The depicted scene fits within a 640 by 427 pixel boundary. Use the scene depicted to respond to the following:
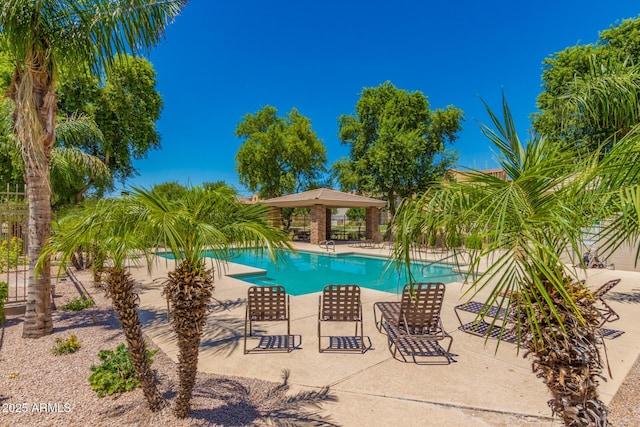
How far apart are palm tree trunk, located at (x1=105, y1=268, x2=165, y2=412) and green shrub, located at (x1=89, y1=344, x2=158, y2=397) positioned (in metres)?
0.47

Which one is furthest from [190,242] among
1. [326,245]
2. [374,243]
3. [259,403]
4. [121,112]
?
[374,243]

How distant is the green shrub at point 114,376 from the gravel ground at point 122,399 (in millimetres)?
76

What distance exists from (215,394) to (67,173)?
435 inches

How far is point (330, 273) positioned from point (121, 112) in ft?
47.1

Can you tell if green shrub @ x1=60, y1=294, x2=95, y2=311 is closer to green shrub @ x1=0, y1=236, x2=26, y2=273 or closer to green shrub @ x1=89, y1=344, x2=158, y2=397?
green shrub @ x1=0, y1=236, x2=26, y2=273

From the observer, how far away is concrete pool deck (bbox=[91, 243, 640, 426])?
321 centimetres

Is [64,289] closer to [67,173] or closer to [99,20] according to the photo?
[67,173]

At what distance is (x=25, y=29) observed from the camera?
4.51m

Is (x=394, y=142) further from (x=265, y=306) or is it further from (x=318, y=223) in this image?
(x=265, y=306)

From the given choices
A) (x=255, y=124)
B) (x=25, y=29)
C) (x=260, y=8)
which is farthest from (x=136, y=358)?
(x=255, y=124)

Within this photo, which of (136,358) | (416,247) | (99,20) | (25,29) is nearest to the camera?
(416,247)

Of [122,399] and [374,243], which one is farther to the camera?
[374,243]

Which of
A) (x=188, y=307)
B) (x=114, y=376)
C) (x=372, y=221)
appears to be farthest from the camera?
(x=372, y=221)

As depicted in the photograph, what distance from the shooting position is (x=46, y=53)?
189 inches
